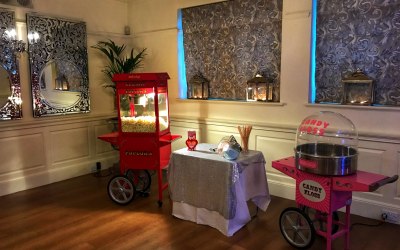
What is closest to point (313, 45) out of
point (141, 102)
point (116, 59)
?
point (141, 102)

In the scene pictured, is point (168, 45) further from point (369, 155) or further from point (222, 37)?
point (369, 155)

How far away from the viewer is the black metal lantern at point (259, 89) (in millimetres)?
4074

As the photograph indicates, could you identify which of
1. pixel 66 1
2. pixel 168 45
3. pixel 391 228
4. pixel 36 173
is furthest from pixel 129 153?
pixel 391 228

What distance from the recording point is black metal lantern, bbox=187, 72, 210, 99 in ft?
15.4

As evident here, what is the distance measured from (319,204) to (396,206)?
47.6 inches

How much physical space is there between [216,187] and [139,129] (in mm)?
1243

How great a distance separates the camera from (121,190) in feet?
13.0

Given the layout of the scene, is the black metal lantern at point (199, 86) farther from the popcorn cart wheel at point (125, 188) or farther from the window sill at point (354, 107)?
the window sill at point (354, 107)

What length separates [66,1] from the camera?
4.74 metres

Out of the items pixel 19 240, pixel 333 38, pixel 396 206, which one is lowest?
pixel 19 240

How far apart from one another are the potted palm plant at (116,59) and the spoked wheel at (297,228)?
3270 millimetres

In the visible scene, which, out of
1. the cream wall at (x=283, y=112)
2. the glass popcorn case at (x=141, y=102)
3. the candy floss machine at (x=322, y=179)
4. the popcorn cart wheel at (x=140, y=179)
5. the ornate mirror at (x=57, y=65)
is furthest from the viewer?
the ornate mirror at (x=57, y=65)

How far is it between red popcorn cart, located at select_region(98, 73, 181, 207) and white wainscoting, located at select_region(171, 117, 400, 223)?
2.78 feet

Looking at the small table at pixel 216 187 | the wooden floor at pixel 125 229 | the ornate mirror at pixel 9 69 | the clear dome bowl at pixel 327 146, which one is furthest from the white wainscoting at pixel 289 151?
the ornate mirror at pixel 9 69
